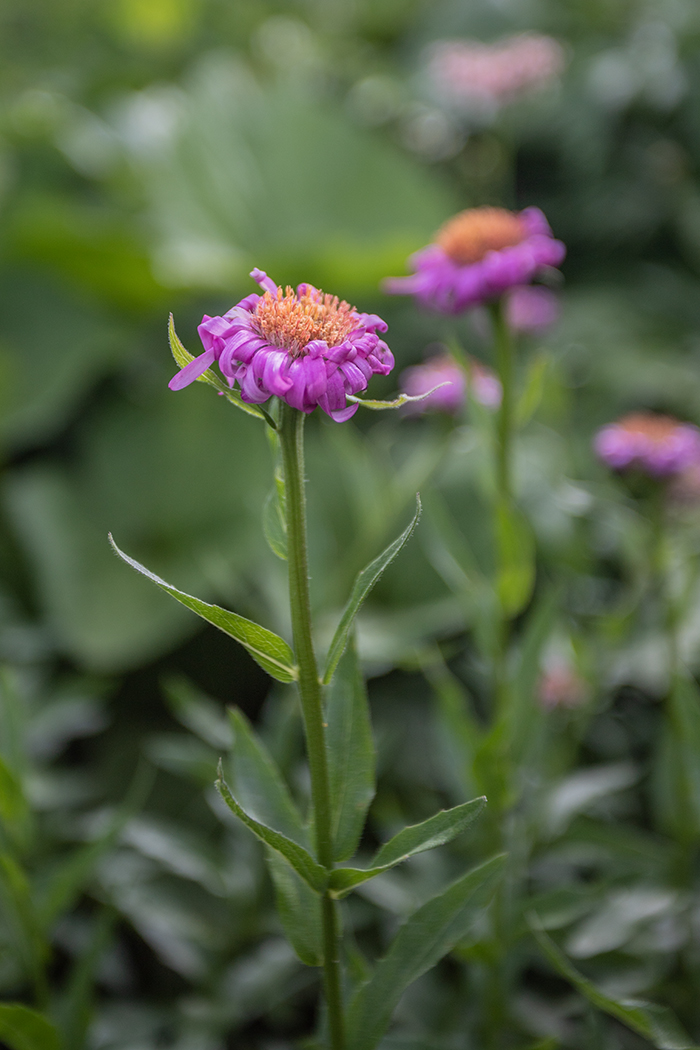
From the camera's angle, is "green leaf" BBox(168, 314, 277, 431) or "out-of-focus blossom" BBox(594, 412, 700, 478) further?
"out-of-focus blossom" BBox(594, 412, 700, 478)

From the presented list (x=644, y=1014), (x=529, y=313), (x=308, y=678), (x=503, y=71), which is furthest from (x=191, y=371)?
(x=503, y=71)

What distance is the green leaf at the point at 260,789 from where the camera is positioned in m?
0.41

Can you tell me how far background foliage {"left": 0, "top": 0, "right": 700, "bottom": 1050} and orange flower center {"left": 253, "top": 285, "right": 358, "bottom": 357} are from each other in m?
0.22

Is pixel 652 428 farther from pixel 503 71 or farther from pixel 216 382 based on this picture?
pixel 503 71

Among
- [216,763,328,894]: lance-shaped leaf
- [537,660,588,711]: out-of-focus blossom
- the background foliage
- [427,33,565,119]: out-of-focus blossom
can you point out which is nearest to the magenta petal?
[216,763,328,894]: lance-shaped leaf

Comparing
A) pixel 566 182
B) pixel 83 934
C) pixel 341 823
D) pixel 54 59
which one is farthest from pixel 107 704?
pixel 54 59

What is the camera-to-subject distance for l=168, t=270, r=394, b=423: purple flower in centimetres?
30

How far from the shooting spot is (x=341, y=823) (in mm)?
380

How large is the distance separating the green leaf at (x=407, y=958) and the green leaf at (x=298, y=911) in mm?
30

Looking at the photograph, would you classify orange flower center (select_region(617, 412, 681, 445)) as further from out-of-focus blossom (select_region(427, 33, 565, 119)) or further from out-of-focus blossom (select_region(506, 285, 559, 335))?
out-of-focus blossom (select_region(427, 33, 565, 119))

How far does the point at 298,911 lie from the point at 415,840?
82 mm

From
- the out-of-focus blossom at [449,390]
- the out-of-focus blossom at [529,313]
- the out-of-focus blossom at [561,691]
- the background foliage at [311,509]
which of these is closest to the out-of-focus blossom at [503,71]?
the background foliage at [311,509]

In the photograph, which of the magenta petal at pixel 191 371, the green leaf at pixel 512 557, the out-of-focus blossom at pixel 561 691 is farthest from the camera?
the out-of-focus blossom at pixel 561 691

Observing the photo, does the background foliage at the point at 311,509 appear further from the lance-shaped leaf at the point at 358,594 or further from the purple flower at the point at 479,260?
the lance-shaped leaf at the point at 358,594
